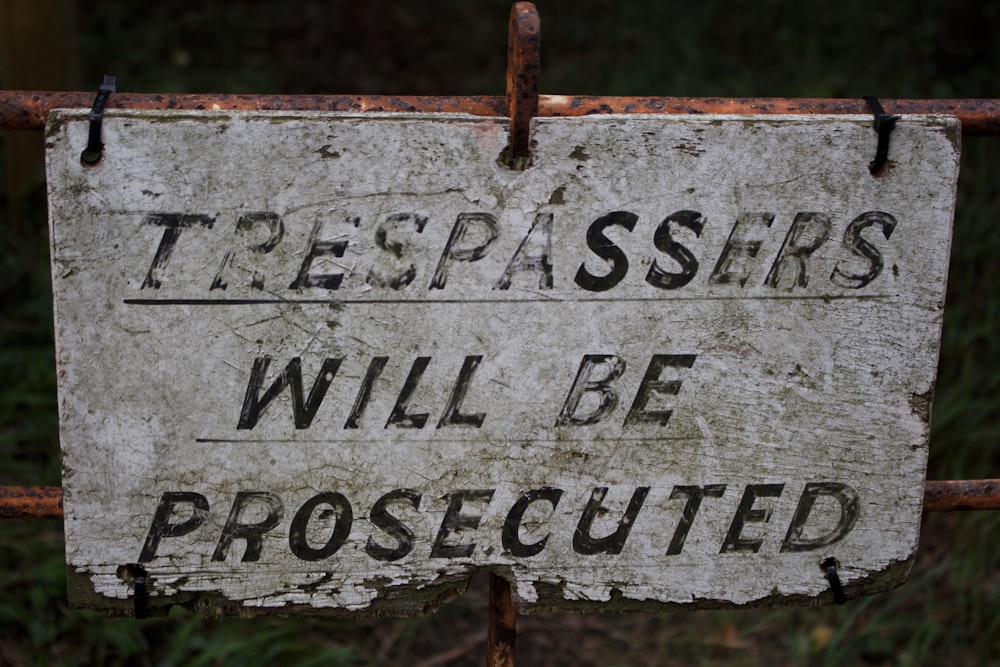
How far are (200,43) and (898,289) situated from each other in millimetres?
3442

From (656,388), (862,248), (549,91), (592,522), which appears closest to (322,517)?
(592,522)

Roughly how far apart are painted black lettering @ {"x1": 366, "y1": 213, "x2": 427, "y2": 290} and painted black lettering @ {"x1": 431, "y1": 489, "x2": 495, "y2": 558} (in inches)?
10.7

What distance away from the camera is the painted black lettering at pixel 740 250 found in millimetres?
1091

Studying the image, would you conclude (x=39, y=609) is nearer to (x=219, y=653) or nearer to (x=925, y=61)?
(x=219, y=653)

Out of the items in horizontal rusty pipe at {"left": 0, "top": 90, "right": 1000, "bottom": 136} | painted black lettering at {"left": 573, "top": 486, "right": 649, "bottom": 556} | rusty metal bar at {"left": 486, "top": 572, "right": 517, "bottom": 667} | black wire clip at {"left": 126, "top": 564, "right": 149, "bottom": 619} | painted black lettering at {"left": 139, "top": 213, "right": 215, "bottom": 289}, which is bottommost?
black wire clip at {"left": 126, "top": 564, "right": 149, "bottom": 619}

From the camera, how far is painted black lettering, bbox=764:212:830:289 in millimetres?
1099

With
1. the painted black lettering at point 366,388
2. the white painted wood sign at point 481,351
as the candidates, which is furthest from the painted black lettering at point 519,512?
the painted black lettering at point 366,388

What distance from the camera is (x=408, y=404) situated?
109cm

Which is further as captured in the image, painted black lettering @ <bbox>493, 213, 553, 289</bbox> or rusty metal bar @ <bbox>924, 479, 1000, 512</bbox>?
rusty metal bar @ <bbox>924, 479, 1000, 512</bbox>

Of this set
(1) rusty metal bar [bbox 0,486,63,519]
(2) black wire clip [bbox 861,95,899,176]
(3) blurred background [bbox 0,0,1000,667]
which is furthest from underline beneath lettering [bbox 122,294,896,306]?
(3) blurred background [bbox 0,0,1000,667]

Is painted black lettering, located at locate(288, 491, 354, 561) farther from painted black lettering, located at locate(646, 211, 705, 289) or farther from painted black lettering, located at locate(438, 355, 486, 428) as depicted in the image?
painted black lettering, located at locate(646, 211, 705, 289)

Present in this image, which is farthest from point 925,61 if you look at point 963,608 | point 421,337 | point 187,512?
point 187,512

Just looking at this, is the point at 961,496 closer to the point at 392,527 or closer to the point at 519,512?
the point at 519,512

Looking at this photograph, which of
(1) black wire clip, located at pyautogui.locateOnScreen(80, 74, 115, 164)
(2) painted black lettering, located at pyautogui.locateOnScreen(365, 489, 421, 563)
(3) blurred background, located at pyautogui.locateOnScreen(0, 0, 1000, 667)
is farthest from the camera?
(3) blurred background, located at pyautogui.locateOnScreen(0, 0, 1000, 667)
